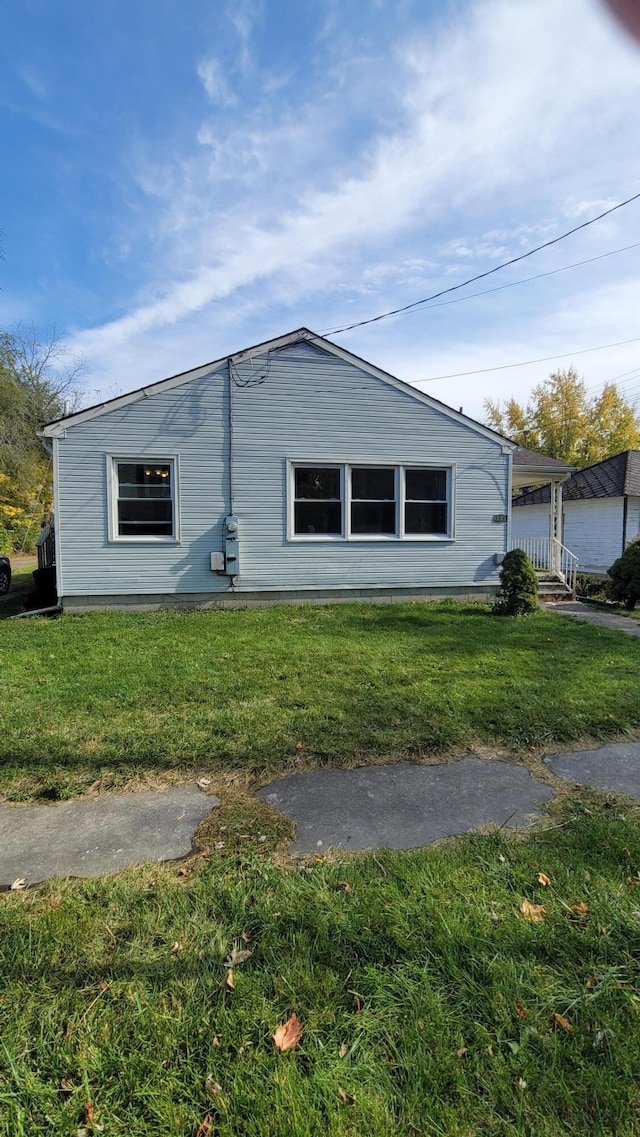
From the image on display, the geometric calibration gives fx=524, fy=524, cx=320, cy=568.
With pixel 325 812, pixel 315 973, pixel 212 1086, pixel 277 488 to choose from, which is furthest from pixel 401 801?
pixel 277 488

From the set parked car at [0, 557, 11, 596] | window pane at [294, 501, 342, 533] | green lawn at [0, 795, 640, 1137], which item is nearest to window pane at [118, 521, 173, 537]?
window pane at [294, 501, 342, 533]

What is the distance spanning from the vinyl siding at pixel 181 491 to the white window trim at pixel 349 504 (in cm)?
130

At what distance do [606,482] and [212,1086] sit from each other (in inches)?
806

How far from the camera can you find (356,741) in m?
3.79

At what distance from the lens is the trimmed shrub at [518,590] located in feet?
31.0

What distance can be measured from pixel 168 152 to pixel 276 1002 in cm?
1093

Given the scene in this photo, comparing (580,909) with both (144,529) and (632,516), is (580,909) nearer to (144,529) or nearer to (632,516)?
(144,529)

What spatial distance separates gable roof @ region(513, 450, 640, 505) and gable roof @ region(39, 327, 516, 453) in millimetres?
8710

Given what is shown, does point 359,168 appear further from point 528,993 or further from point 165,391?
point 528,993

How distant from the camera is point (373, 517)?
35.1ft

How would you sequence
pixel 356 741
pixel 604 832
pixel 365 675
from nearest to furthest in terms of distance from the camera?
1. pixel 604 832
2. pixel 356 741
3. pixel 365 675

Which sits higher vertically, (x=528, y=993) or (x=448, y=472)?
(x=448, y=472)

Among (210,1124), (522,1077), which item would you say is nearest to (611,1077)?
(522,1077)

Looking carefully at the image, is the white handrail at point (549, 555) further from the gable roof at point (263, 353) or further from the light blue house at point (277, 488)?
the gable roof at point (263, 353)
